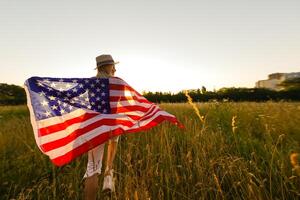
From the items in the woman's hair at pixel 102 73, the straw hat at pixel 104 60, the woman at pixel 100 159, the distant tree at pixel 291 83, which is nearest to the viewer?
the woman at pixel 100 159

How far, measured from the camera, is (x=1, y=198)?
13.5ft

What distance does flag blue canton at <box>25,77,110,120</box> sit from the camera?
4.00 metres

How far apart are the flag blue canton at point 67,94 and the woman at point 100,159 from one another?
154mm

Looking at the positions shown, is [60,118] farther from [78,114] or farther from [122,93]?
[122,93]

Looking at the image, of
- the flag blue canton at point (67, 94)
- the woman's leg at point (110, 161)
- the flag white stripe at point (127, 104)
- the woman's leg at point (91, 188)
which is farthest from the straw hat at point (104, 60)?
the woman's leg at point (91, 188)

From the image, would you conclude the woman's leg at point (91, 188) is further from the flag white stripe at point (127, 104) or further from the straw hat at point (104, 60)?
the straw hat at point (104, 60)

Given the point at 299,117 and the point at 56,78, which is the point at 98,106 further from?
the point at 299,117

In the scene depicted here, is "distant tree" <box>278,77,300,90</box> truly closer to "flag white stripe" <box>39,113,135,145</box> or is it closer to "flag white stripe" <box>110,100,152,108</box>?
"flag white stripe" <box>110,100,152,108</box>

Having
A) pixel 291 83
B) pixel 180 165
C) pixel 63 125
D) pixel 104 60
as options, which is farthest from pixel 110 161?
pixel 291 83

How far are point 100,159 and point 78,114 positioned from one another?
0.66 m

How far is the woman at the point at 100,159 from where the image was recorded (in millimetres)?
3725

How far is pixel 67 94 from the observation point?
167 inches

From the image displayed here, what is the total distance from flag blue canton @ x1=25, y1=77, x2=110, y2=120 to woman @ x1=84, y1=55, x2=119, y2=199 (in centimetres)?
15

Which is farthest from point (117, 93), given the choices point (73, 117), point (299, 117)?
point (299, 117)
